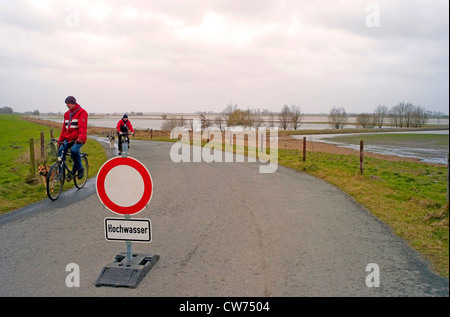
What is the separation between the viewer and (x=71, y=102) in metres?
7.99

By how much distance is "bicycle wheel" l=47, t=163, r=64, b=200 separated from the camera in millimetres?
7860

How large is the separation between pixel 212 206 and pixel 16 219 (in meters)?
3.78

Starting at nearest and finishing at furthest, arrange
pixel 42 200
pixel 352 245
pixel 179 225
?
pixel 352 245 < pixel 179 225 < pixel 42 200

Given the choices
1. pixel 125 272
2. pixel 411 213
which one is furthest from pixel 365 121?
pixel 125 272

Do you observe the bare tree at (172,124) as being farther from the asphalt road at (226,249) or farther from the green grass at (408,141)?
the asphalt road at (226,249)

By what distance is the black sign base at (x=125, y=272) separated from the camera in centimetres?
376

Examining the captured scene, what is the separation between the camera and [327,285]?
372 cm

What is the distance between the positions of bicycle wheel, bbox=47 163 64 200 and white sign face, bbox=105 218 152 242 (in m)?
4.52

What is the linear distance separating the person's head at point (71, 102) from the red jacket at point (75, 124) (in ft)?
0.36

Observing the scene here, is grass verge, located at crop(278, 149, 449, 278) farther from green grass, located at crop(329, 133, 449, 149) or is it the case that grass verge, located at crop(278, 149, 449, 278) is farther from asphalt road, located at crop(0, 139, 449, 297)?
green grass, located at crop(329, 133, 449, 149)

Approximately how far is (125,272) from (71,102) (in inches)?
214

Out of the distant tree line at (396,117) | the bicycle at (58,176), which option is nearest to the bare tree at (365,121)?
the distant tree line at (396,117)
